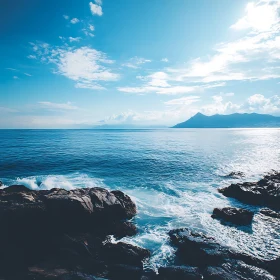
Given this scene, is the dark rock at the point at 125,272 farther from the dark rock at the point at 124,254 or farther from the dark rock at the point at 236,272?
the dark rock at the point at 236,272

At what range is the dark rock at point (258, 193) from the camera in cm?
2547

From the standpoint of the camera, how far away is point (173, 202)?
26.1 meters

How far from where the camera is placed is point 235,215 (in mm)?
20688

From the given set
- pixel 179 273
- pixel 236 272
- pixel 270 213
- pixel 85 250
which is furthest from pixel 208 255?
pixel 270 213

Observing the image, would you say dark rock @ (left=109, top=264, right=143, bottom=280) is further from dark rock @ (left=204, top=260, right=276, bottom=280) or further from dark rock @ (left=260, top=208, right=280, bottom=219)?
dark rock @ (left=260, top=208, right=280, bottom=219)

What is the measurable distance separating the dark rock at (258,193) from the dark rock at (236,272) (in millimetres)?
14360

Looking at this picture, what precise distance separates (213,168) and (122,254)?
3633 cm

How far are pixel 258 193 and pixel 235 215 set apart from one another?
9180mm

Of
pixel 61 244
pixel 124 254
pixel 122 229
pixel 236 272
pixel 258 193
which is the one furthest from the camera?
pixel 258 193

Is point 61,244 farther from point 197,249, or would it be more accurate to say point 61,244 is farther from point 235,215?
point 235,215

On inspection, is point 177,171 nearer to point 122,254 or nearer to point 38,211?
point 122,254

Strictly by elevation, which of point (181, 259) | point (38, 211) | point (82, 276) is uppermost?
point (38, 211)

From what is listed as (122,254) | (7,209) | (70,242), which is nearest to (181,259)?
(122,254)

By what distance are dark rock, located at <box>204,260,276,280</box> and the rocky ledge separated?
506cm
